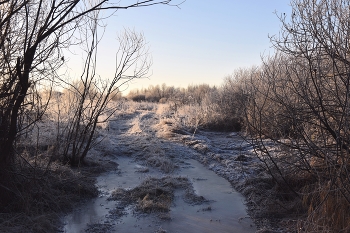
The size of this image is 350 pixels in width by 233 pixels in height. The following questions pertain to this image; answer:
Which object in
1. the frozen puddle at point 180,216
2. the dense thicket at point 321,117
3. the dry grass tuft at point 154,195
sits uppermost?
the dense thicket at point 321,117

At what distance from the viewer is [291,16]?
5.66 meters

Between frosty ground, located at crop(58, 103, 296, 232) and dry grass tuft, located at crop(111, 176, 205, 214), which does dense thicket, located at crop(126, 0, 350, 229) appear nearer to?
frosty ground, located at crop(58, 103, 296, 232)

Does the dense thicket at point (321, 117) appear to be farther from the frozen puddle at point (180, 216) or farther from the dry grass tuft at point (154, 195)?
the dry grass tuft at point (154, 195)

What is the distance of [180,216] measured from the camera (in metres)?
5.98

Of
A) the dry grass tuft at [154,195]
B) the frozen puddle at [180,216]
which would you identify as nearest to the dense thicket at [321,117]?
the frozen puddle at [180,216]

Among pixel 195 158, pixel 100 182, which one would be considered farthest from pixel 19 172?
pixel 195 158

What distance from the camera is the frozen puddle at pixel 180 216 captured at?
5492 mm

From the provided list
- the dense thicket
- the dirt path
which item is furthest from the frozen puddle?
the dense thicket

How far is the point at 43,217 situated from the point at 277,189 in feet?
13.7

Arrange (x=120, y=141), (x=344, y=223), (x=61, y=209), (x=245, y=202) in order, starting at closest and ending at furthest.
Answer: (x=344, y=223) < (x=61, y=209) < (x=245, y=202) < (x=120, y=141)

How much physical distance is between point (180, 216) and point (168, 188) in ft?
4.49

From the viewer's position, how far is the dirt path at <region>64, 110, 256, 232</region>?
566 cm

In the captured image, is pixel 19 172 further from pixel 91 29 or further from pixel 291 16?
pixel 291 16

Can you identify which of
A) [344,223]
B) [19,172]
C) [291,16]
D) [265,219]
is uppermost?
[291,16]
